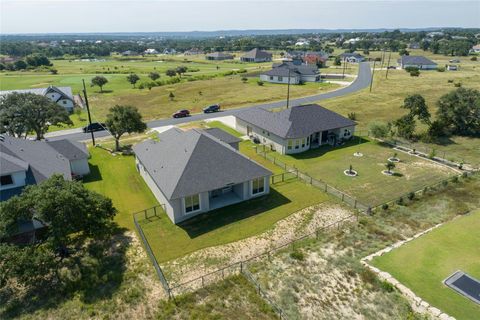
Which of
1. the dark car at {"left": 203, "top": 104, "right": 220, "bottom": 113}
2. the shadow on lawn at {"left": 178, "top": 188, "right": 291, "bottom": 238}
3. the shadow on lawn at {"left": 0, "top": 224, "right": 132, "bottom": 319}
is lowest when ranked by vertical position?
the shadow on lawn at {"left": 0, "top": 224, "right": 132, "bottom": 319}

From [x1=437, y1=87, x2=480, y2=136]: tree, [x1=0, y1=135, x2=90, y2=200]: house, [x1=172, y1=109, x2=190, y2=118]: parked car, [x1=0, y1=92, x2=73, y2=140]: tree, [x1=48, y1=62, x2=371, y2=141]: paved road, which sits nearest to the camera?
[x1=0, y1=135, x2=90, y2=200]: house

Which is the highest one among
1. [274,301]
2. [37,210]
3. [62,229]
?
[37,210]

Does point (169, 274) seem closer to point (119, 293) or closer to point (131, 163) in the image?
point (119, 293)

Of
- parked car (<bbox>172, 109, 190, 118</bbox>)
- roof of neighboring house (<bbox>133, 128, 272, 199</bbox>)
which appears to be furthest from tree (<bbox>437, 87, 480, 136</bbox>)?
parked car (<bbox>172, 109, 190, 118</bbox>)

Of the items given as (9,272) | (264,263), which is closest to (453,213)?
(264,263)

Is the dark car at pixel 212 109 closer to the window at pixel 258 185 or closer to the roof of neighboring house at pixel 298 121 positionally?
the roof of neighboring house at pixel 298 121

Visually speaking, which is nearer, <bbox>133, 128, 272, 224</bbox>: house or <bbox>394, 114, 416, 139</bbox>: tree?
<bbox>133, 128, 272, 224</bbox>: house

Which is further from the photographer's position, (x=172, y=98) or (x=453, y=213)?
(x=172, y=98)

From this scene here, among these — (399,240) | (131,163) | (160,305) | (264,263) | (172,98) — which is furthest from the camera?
(172,98)

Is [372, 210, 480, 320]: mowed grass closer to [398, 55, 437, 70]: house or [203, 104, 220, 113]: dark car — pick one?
[203, 104, 220, 113]: dark car

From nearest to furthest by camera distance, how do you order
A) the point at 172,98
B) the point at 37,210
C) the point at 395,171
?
the point at 37,210 < the point at 395,171 < the point at 172,98
